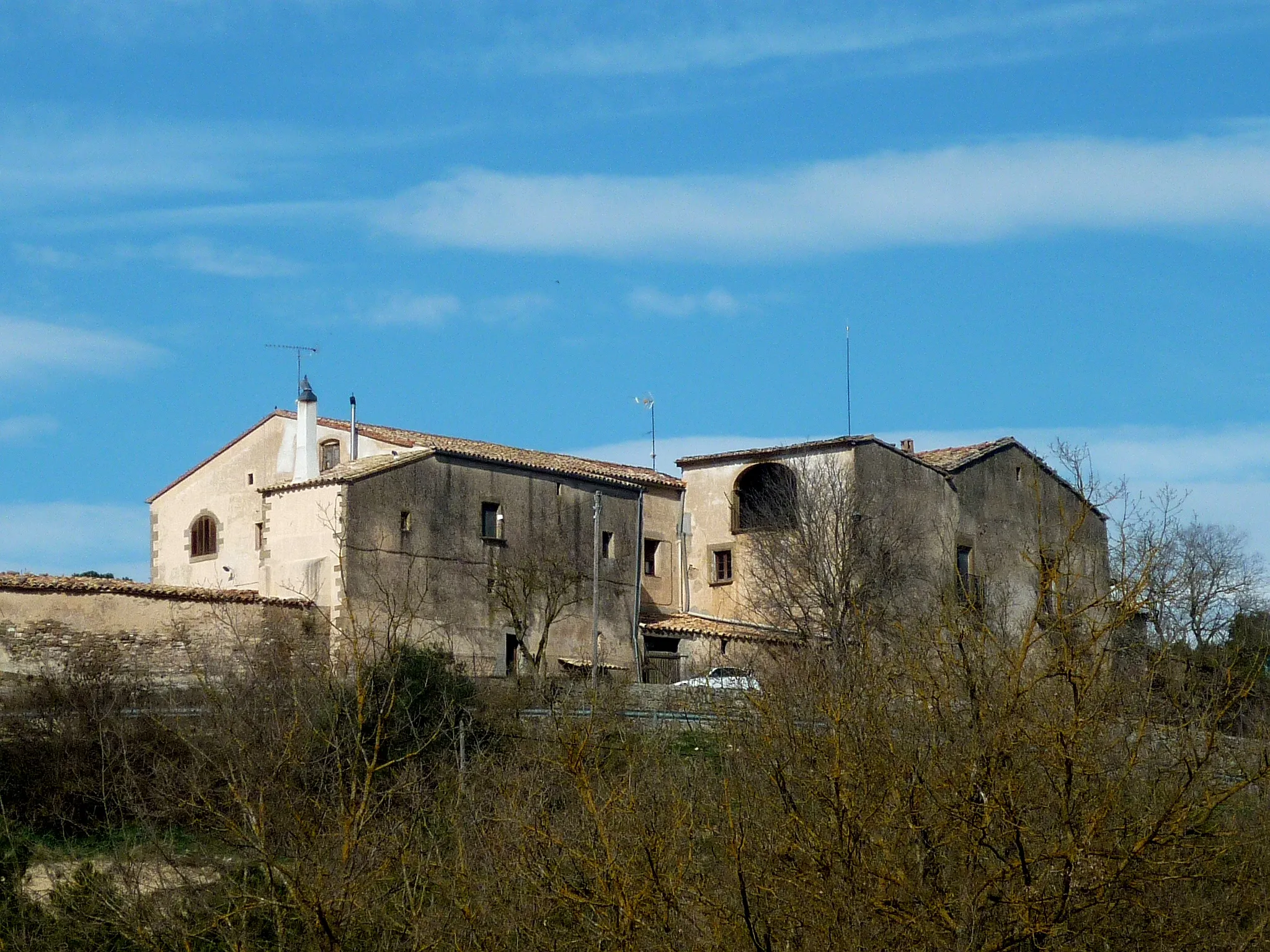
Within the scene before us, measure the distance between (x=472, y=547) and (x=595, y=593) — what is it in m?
2.75

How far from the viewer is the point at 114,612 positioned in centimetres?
2845

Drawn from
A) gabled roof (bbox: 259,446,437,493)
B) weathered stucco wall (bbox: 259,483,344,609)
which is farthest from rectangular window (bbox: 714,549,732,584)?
weathered stucco wall (bbox: 259,483,344,609)

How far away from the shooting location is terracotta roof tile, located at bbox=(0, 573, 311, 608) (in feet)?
90.6

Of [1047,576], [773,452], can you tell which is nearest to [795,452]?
[773,452]

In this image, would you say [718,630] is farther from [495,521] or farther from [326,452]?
[326,452]

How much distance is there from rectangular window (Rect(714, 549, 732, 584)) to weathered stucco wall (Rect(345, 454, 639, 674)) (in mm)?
2378

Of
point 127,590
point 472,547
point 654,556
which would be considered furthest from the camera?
point 654,556

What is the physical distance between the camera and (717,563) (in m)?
38.2

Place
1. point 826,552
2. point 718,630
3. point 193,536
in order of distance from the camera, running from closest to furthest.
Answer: point 718,630, point 826,552, point 193,536

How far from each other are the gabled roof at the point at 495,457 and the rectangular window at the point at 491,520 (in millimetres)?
884

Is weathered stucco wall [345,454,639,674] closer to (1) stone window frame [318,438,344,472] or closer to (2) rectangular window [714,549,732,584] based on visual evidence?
(2) rectangular window [714,549,732,584]

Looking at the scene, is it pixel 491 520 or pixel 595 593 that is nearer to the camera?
pixel 491 520

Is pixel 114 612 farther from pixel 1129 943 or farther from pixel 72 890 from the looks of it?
pixel 1129 943

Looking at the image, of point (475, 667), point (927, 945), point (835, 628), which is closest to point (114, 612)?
point (475, 667)
